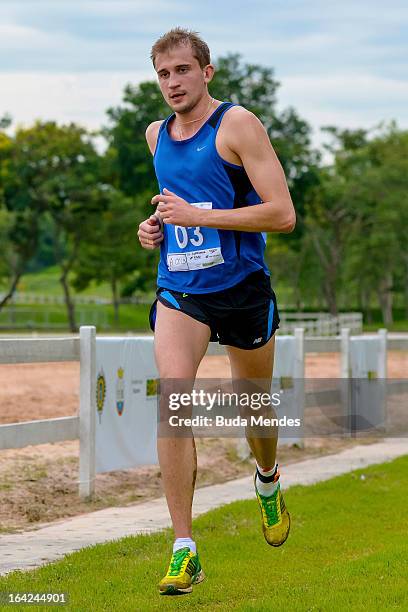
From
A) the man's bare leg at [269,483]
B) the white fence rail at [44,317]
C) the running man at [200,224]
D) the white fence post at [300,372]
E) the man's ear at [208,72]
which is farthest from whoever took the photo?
the white fence rail at [44,317]

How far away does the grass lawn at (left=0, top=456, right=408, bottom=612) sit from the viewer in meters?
5.63

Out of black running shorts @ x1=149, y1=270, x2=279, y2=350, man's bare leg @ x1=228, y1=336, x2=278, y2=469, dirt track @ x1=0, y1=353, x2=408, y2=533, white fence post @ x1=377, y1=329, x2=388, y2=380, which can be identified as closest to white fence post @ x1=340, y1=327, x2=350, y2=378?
A: dirt track @ x1=0, y1=353, x2=408, y2=533

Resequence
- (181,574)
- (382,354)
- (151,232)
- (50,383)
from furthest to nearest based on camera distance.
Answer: (50,383) < (382,354) < (151,232) < (181,574)

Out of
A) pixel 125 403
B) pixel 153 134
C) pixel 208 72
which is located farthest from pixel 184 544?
pixel 125 403

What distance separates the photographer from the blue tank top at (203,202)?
5.62 meters

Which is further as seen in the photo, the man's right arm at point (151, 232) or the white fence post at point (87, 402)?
the white fence post at point (87, 402)

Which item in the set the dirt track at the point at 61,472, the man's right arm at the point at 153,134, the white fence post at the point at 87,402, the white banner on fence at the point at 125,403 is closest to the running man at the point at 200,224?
the man's right arm at the point at 153,134

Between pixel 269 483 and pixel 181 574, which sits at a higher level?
pixel 269 483

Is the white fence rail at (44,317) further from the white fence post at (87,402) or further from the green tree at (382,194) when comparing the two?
the white fence post at (87,402)

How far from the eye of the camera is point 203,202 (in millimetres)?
5617

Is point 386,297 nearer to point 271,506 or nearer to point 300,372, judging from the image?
point 300,372

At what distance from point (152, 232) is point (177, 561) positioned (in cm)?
150

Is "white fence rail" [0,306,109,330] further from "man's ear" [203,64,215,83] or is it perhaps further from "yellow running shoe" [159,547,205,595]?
"yellow running shoe" [159,547,205,595]

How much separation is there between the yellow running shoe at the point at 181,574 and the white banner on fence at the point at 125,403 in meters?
5.07
